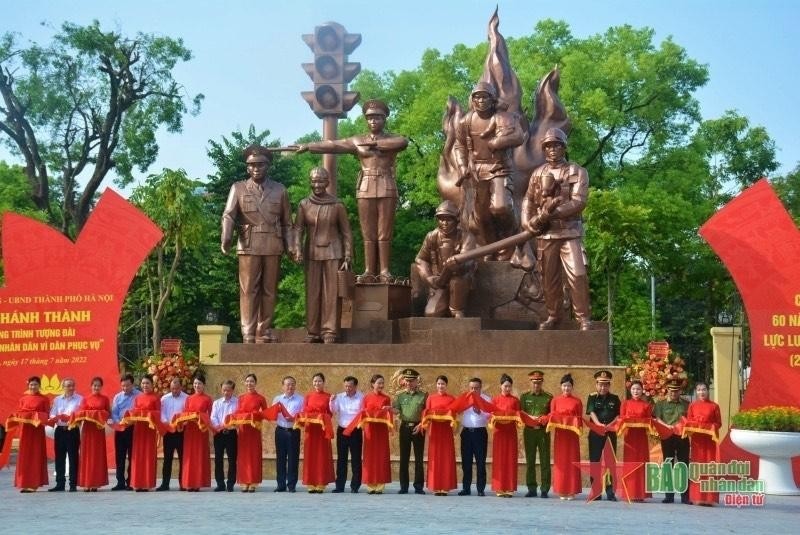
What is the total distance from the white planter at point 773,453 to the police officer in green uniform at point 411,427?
3257 mm

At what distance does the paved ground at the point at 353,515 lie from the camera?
31.3 ft

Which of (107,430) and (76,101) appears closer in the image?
(107,430)

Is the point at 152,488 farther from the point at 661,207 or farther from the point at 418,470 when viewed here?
the point at 661,207

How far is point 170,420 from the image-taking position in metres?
13.3

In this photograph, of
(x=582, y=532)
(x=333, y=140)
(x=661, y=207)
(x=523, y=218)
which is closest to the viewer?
(x=582, y=532)

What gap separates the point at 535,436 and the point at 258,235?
4.13m

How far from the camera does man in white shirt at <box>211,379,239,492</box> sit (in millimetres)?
13031

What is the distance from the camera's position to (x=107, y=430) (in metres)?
14.4

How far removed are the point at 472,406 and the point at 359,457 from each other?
130 cm

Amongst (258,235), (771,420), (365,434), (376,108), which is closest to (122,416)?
(365,434)

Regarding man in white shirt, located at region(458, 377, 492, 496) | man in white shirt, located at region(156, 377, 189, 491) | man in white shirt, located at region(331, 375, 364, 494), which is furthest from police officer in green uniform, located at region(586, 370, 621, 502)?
man in white shirt, located at region(156, 377, 189, 491)

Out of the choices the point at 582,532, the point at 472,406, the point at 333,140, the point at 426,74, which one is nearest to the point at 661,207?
the point at 426,74

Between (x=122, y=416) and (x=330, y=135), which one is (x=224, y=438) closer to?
(x=122, y=416)

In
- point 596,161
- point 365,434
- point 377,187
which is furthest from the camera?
point 596,161
